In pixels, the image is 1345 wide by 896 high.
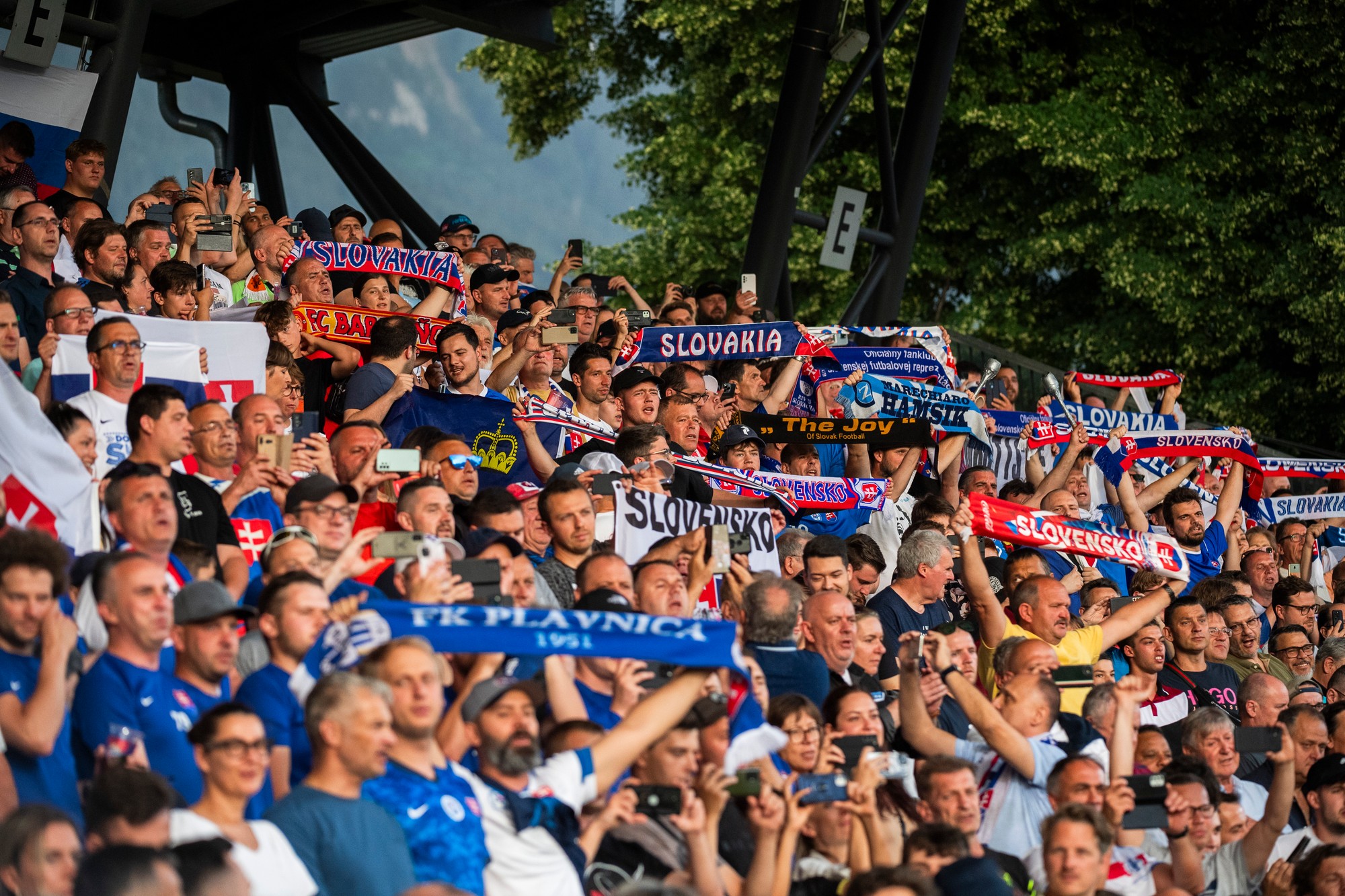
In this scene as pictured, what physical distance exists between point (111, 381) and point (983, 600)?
4212mm

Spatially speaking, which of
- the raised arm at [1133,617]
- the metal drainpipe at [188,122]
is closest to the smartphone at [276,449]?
the raised arm at [1133,617]

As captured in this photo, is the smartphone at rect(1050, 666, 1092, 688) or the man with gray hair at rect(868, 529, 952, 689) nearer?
the smartphone at rect(1050, 666, 1092, 688)

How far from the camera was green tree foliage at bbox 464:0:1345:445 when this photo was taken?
62.7 ft

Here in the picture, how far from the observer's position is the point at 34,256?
8648mm

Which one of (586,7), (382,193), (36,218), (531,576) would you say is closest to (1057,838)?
(531,576)

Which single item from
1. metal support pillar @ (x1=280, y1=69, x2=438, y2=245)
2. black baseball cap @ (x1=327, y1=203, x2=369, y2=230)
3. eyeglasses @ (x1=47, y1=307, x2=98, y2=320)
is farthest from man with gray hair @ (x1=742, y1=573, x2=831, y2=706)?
metal support pillar @ (x1=280, y1=69, x2=438, y2=245)

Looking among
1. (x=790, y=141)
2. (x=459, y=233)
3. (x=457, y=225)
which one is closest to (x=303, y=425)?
(x=459, y=233)

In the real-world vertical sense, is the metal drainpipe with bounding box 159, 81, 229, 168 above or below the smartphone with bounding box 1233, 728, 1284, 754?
above

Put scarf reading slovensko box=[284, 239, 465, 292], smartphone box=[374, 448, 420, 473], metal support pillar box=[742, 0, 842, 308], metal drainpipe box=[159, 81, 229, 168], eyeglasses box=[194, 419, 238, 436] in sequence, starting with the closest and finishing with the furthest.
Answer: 1. smartphone box=[374, 448, 420, 473]
2. eyeglasses box=[194, 419, 238, 436]
3. scarf reading slovensko box=[284, 239, 465, 292]
4. metal support pillar box=[742, 0, 842, 308]
5. metal drainpipe box=[159, 81, 229, 168]

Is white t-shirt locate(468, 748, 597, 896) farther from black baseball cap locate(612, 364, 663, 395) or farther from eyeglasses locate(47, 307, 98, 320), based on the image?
black baseball cap locate(612, 364, 663, 395)

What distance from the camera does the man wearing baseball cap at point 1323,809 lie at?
297 inches

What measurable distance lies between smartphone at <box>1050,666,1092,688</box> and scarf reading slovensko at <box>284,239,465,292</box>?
5520 mm

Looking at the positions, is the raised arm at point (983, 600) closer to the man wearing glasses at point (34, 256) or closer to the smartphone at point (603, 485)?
the smartphone at point (603, 485)

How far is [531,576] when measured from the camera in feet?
20.7
